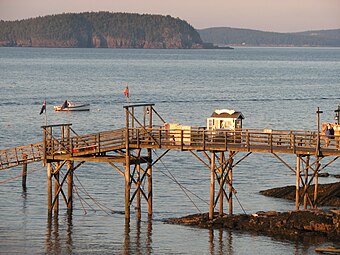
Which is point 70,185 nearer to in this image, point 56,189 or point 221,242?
point 56,189

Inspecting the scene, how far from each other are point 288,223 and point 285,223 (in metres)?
0.16

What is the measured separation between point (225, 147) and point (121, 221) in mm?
7043

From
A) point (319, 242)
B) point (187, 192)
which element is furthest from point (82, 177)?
point (319, 242)

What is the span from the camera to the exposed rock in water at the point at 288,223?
45.7 m

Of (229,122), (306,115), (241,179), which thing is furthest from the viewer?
(306,115)

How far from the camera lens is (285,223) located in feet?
153

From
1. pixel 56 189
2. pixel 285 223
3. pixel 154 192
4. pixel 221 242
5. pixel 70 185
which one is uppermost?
pixel 70 185

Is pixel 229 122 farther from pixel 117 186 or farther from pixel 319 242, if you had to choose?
pixel 319 242

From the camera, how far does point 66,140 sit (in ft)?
176

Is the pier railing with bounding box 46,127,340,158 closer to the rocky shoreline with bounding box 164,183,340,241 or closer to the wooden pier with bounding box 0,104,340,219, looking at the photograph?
the wooden pier with bounding box 0,104,340,219

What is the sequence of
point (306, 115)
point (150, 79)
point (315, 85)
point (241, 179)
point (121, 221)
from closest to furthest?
1. point (121, 221)
2. point (241, 179)
3. point (306, 115)
4. point (315, 85)
5. point (150, 79)

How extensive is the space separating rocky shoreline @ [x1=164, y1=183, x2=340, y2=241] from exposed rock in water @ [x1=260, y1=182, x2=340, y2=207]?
23.0ft

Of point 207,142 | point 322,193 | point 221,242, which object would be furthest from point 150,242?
point 322,193

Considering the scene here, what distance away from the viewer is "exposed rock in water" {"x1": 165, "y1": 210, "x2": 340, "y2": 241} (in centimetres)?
4569
